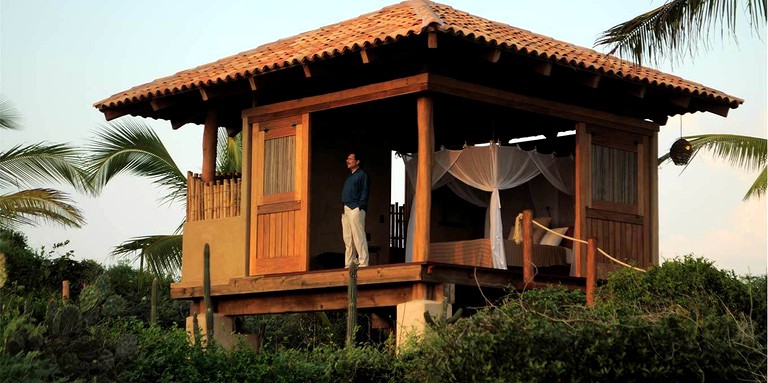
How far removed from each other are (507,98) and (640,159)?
2665mm

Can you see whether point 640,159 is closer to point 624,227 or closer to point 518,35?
point 624,227

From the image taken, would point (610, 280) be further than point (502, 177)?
No

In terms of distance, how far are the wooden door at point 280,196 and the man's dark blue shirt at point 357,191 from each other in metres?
0.57

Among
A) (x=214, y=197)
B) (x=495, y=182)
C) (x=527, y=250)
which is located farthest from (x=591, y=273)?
(x=214, y=197)

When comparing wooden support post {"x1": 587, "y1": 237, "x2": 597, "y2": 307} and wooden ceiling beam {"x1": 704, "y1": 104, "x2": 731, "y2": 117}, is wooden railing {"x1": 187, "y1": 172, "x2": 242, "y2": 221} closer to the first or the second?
wooden support post {"x1": 587, "y1": 237, "x2": 597, "y2": 307}

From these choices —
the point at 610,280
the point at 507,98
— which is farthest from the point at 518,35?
the point at 610,280

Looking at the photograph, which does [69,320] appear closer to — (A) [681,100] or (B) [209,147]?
(B) [209,147]

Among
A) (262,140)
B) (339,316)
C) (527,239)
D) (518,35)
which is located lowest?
(339,316)

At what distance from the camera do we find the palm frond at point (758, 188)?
2272 cm

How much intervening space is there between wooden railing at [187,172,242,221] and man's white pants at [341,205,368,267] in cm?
209

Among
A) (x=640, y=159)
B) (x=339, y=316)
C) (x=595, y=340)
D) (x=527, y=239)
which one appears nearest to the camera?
(x=595, y=340)

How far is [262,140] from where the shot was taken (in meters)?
18.7

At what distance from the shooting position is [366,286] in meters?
17.2

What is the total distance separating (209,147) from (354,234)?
343 centimetres
